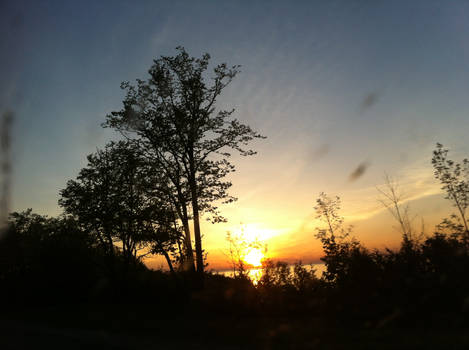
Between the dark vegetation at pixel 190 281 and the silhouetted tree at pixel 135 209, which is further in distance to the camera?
the silhouetted tree at pixel 135 209

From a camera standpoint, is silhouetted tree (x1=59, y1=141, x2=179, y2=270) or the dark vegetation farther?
silhouetted tree (x1=59, y1=141, x2=179, y2=270)

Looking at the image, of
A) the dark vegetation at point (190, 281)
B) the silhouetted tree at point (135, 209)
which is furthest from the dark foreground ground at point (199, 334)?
the silhouetted tree at point (135, 209)

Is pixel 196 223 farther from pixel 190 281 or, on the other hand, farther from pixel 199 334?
pixel 199 334

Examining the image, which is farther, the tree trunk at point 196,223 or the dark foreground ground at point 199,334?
the tree trunk at point 196,223

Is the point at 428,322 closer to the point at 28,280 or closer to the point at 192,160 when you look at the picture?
A: the point at 192,160

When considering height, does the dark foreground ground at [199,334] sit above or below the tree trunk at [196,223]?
below

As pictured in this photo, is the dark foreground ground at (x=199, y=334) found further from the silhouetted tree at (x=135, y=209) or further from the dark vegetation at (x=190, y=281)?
the silhouetted tree at (x=135, y=209)

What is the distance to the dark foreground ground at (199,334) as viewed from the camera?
293 inches

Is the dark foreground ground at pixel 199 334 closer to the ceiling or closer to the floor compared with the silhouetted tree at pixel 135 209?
closer to the floor

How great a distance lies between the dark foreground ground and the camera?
7.45m

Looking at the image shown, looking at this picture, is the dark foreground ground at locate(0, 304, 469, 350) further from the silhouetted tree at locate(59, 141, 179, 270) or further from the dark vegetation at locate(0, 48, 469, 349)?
the silhouetted tree at locate(59, 141, 179, 270)

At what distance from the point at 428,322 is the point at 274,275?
9.77 meters

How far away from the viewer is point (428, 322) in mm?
8492

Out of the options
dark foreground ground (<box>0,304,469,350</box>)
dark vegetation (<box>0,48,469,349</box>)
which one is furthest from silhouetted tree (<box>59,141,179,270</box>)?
dark foreground ground (<box>0,304,469,350</box>)
